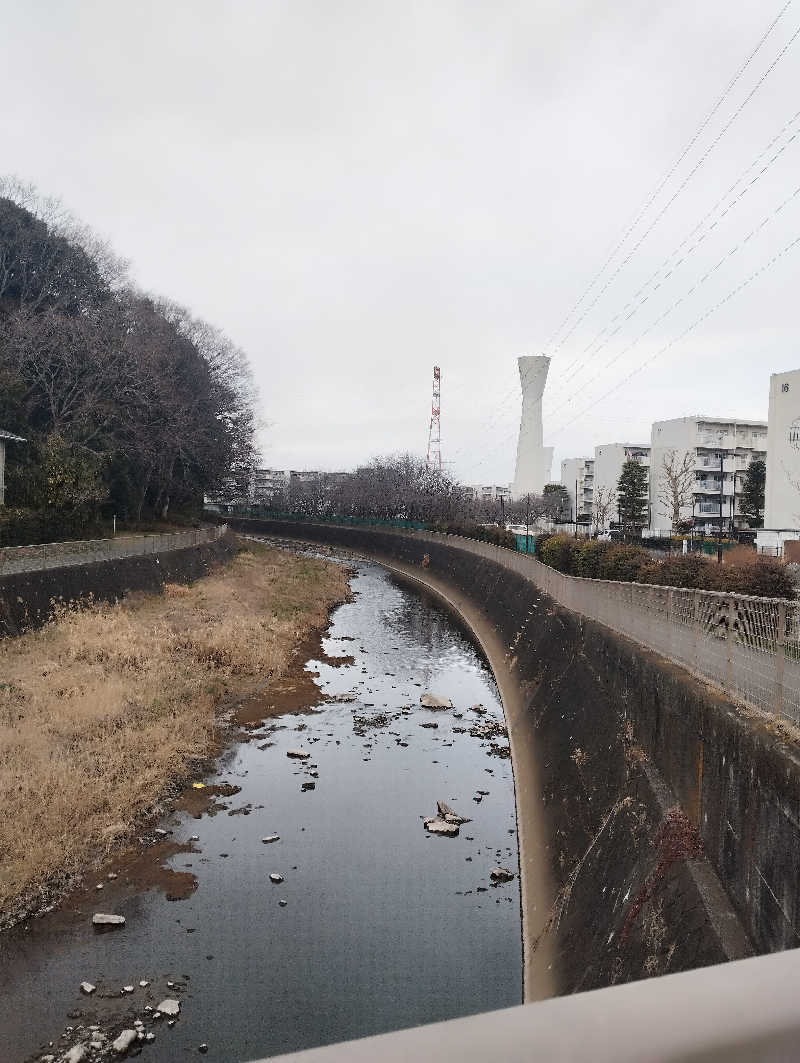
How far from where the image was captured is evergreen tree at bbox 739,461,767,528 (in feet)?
186

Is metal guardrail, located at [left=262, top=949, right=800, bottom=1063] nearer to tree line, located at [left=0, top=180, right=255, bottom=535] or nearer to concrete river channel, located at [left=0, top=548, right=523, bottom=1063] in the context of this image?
concrete river channel, located at [left=0, top=548, right=523, bottom=1063]

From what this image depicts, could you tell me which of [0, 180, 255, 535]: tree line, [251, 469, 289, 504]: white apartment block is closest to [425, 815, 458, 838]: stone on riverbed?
[0, 180, 255, 535]: tree line

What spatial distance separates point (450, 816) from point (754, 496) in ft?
170

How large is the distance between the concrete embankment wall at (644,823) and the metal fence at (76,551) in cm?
1615

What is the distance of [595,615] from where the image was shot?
1611cm

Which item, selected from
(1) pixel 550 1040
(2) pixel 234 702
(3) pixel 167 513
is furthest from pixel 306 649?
(3) pixel 167 513

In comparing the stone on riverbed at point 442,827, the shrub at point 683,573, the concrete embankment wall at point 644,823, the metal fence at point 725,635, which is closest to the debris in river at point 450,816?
the stone on riverbed at point 442,827

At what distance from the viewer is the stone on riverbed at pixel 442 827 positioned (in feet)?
41.0

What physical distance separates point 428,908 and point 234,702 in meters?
10.3

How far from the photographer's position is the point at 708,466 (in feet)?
208

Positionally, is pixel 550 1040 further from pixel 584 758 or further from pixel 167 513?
pixel 167 513

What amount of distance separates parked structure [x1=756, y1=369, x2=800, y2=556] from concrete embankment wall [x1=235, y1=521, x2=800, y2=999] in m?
31.7

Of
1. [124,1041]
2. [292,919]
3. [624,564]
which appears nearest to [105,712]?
[292,919]

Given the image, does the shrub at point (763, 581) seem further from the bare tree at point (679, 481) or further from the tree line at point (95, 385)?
the bare tree at point (679, 481)
